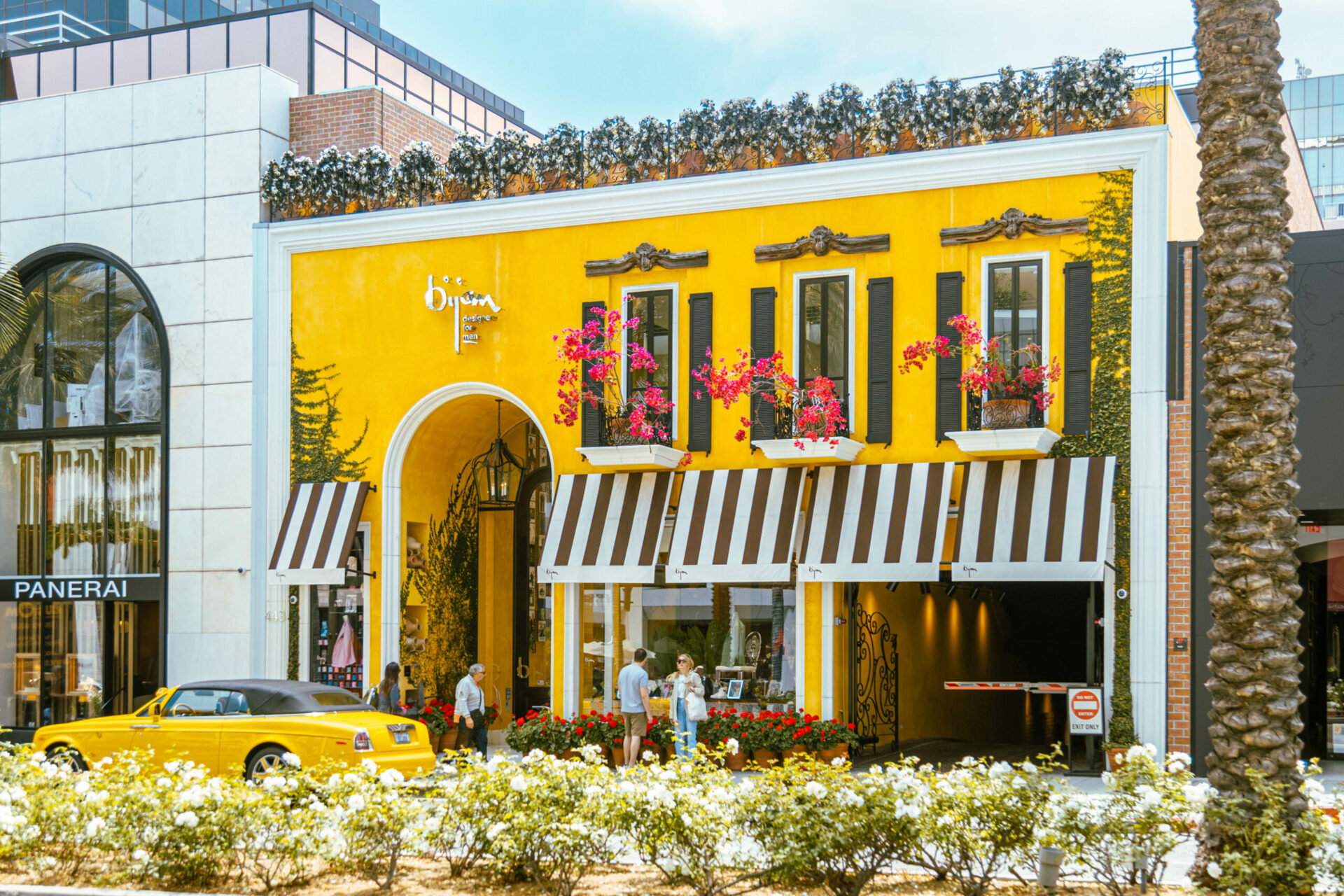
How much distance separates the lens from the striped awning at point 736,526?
1831 centimetres

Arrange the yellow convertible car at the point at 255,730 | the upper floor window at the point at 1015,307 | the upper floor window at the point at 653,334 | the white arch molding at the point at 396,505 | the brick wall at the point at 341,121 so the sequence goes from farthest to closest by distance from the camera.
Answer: the brick wall at the point at 341,121
the white arch molding at the point at 396,505
the upper floor window at the point at 653,334
the upper floor window at the point at 1015,307
the yellow convertible car at the point at 255,730

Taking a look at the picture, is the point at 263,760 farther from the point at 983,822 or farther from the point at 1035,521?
the point at 1035,521

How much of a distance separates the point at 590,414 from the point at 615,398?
0.54 metres

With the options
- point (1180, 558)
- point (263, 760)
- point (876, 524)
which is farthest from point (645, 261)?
point (263, 760)

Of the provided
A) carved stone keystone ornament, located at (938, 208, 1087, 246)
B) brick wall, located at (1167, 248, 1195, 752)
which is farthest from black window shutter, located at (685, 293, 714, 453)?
brick wall, located at (1167, 248, 1195, 752)

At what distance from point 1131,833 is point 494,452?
1588 centimetres

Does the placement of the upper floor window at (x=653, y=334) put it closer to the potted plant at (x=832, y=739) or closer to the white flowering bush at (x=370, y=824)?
the potted plant at (x=832, y=739)

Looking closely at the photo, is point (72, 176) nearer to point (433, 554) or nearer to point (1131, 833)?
point (433, 554)

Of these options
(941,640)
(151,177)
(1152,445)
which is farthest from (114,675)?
(1152,445)

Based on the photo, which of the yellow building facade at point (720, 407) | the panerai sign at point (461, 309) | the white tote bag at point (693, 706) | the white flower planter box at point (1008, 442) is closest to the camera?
the white flower planter box at point (1008, 442)

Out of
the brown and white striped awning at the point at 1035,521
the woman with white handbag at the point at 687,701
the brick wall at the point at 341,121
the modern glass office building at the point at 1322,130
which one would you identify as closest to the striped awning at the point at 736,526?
the woman with white handbag at the point at 687,701

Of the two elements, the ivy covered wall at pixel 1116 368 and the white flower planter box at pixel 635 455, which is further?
the white flower planter box at pixel 635 455

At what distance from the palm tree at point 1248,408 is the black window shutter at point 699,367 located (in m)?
10.1

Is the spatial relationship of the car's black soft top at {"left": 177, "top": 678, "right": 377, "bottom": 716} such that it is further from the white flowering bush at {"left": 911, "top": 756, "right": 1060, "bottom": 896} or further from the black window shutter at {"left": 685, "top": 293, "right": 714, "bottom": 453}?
the white flowering bush at {"left": 911, "top": 756, "right": 1060, "bottom": 896}
